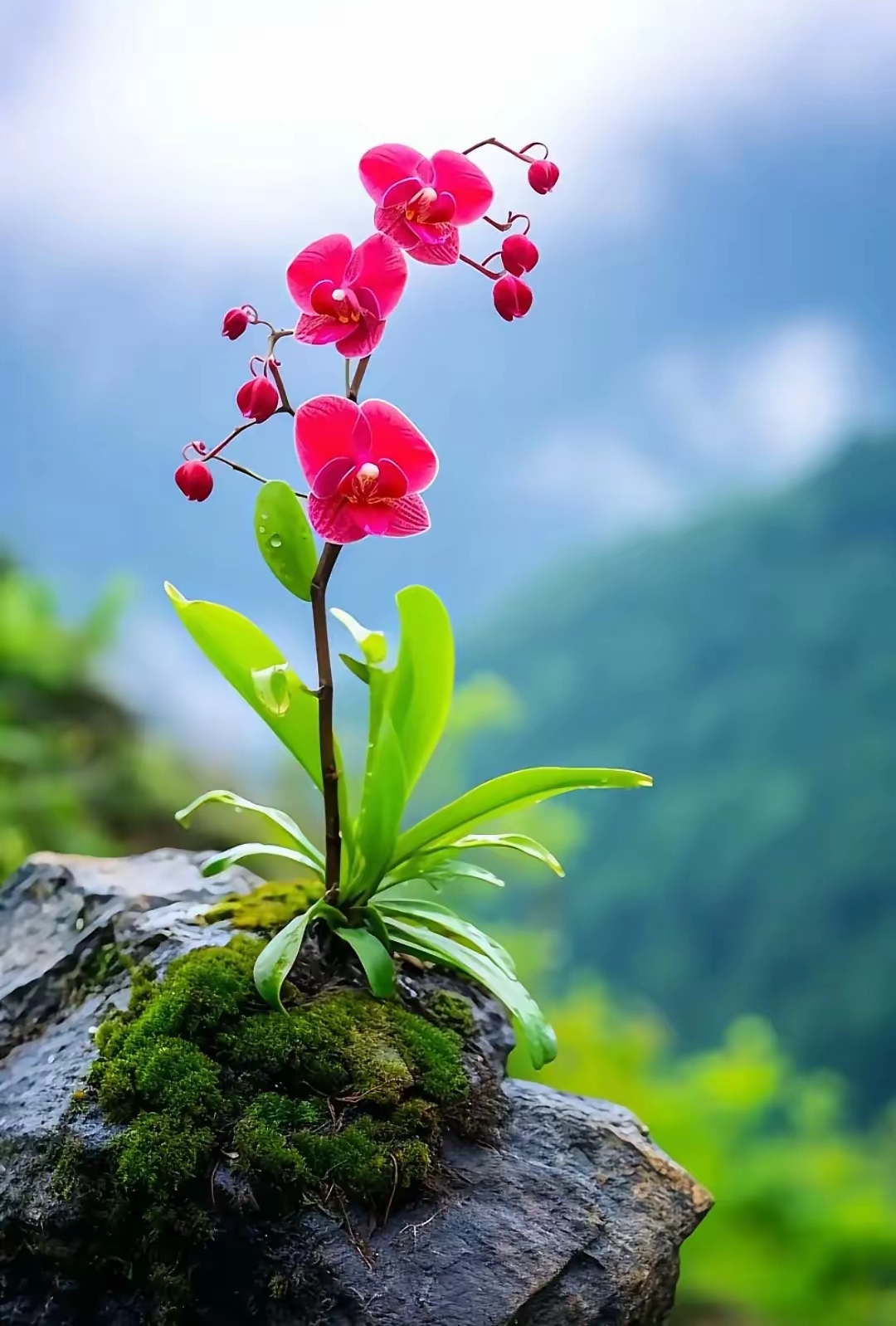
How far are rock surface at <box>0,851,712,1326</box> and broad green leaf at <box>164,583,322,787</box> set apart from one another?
0.92 ft

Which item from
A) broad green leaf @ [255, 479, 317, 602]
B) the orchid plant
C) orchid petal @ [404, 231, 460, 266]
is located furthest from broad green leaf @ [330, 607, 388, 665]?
orchid petal @ [404, 231, 460, 266]

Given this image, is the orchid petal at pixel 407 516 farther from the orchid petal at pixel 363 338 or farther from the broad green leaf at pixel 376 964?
the broad green leaf at pixel 376 964

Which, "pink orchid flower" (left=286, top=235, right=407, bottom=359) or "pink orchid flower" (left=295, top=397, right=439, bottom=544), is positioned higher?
"pink orchid flower" (left=286, top=235, right=407, bottom=359)

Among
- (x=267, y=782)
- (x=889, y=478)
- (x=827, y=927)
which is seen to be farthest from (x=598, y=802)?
(x=267, y=782)

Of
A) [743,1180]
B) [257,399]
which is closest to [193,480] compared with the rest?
[257,399]

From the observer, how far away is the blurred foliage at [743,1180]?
3.04 m

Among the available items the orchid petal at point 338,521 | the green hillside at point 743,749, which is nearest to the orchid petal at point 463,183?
the orchid petal at point 338,521

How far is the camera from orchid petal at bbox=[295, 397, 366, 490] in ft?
4.03

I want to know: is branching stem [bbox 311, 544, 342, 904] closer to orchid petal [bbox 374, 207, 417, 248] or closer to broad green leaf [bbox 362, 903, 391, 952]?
broad green leaf [bbox 362, 903, 391, 952]

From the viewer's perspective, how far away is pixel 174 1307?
1134 mm

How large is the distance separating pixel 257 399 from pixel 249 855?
0.56 meters

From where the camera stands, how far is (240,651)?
147 centimetres

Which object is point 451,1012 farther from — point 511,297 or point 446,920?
point 511,297

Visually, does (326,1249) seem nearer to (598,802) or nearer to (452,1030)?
(452,1030)
